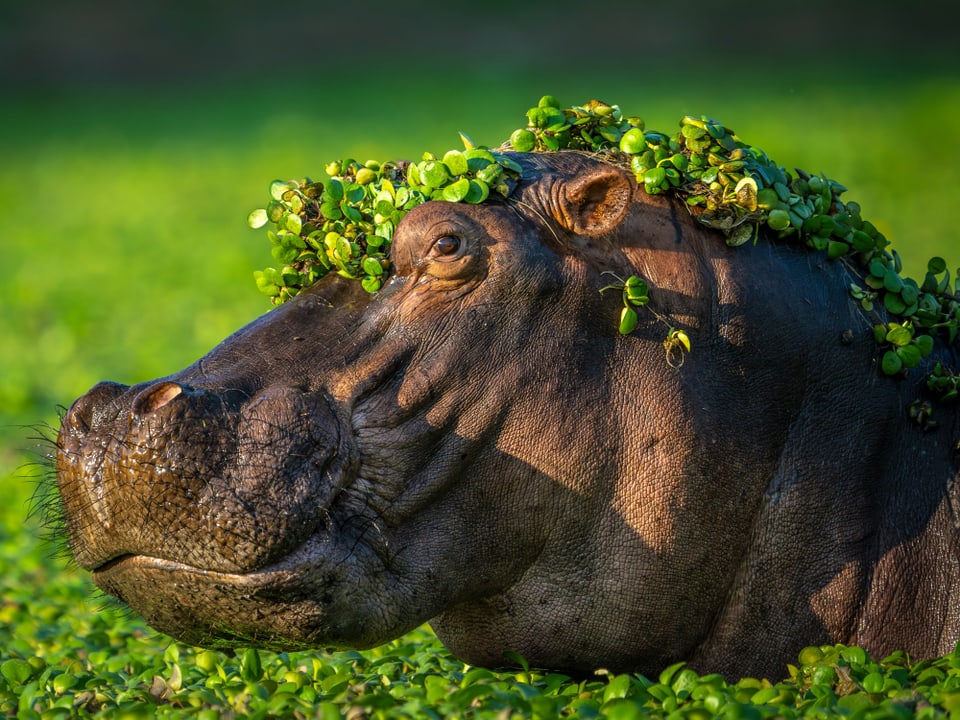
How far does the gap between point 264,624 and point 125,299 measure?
9.41 m

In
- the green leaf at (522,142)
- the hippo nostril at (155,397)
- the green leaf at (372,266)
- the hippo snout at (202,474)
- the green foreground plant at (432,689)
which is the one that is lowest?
the green foreground plant at (432,689)

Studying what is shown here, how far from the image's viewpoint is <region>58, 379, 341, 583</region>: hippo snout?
3.15m

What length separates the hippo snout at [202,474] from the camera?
10.3 feet

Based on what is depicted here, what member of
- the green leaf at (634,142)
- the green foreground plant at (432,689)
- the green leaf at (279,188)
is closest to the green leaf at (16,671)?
the green foreground plant at (432,689)

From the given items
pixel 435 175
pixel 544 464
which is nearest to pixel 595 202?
pixel 435 175

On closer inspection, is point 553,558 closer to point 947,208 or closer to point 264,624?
point 264,624

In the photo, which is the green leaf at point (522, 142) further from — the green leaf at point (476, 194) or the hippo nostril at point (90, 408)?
the hippo nostril at point (90, 408)

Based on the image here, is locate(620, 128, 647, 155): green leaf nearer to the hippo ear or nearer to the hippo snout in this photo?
the hippo ear

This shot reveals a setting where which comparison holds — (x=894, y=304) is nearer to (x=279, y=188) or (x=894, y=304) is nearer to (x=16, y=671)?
(x=279, y=188)

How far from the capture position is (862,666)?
11.3ft

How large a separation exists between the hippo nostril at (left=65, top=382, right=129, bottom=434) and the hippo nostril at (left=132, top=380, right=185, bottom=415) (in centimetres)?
11

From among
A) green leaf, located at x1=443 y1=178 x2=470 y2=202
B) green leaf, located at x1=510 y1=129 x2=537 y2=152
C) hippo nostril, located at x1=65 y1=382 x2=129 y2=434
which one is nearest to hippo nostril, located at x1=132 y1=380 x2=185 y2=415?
hippo nostril, located at x1=65 y1=382 x2=129 y2=434

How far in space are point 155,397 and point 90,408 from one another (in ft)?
0.63

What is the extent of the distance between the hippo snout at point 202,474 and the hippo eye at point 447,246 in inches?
20.6
